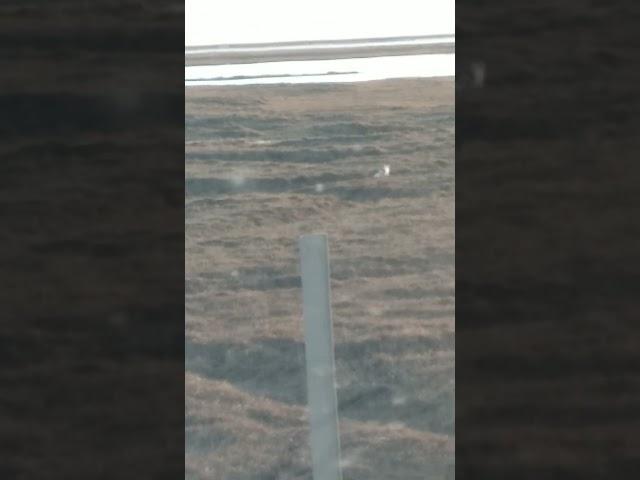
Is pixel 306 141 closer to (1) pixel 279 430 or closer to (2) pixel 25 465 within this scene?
(1) pixel 279 430

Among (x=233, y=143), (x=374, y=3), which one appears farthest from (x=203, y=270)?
(x=374, y=3)

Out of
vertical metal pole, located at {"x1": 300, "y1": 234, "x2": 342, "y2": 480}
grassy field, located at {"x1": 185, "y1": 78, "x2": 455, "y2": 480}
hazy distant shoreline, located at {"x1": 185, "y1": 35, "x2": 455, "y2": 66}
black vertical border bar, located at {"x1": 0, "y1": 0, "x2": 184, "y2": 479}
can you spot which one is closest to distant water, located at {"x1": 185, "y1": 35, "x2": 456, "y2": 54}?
hazy distant shoreline, located at {"x1": 185, "y1": 35, "x2": 455, "y2": 66}

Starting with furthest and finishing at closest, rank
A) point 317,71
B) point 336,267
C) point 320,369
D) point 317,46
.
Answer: point 336,267, point 317,71, point 317,46, point 320,369
